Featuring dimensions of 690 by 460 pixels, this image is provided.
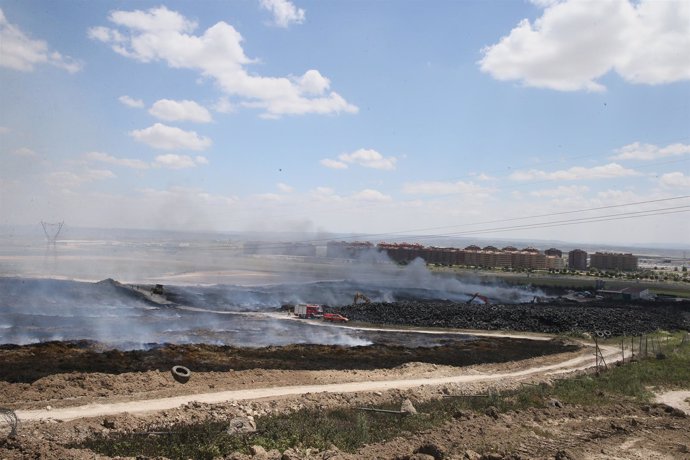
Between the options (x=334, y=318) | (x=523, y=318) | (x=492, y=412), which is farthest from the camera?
(x=523, y=318)

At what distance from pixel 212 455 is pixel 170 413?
213 inches

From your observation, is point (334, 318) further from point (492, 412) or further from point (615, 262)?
point (615, 262)

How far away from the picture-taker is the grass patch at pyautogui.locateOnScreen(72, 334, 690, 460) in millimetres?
12961

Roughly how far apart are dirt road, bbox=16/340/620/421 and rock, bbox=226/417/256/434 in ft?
13.6

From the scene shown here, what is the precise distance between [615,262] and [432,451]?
152374 millimetres

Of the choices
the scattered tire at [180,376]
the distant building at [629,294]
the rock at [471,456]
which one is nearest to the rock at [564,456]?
the rock at [471,456]

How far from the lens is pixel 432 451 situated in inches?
486

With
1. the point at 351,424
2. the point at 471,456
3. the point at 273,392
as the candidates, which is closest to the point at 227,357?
the point at 273,392

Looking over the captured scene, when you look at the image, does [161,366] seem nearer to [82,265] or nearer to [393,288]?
[393,288]

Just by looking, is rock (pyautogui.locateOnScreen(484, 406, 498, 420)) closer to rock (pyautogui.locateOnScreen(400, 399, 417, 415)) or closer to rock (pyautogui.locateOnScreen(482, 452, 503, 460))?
rock (pyautogui.locateOnScreen(400, 399, 417, 415))

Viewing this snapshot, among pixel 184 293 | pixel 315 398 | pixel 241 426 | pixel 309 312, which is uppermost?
pixel 241 426

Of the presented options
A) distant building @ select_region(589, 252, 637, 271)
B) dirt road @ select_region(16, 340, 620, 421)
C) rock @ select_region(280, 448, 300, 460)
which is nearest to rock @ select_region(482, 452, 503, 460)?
rock @ select_region(280, 448, 300, 460)

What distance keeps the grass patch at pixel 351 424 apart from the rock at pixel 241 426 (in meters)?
0.19

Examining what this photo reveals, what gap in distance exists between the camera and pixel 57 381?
1991cm
